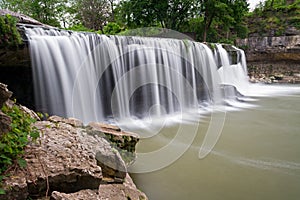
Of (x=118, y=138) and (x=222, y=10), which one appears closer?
(x=118, y=138)

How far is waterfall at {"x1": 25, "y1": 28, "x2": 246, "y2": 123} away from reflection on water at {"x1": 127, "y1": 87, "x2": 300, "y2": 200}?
1.79 meters

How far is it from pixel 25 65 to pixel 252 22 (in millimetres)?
19502

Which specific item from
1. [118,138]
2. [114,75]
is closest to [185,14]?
[114,75]

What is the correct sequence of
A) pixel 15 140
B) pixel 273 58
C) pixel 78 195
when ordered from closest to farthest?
pixel 78 195, pixel 15 140, pixel 273 58

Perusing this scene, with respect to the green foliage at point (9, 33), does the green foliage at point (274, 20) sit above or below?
above

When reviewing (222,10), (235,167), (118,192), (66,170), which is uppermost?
(222,10)

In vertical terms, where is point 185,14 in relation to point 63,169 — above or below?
above

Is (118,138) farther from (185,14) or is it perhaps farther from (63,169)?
(185,14)

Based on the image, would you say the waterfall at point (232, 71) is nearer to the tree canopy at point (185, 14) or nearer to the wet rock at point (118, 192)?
the tree canopy at point (185, 14)

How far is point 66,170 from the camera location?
176 centimetres

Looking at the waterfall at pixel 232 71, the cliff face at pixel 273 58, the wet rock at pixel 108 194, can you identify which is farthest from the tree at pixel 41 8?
the wet rock at pixel 108 194

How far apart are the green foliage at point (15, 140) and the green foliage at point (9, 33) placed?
261 cm

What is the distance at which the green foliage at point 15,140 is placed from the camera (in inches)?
64.6

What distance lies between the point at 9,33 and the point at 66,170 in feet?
12.1
